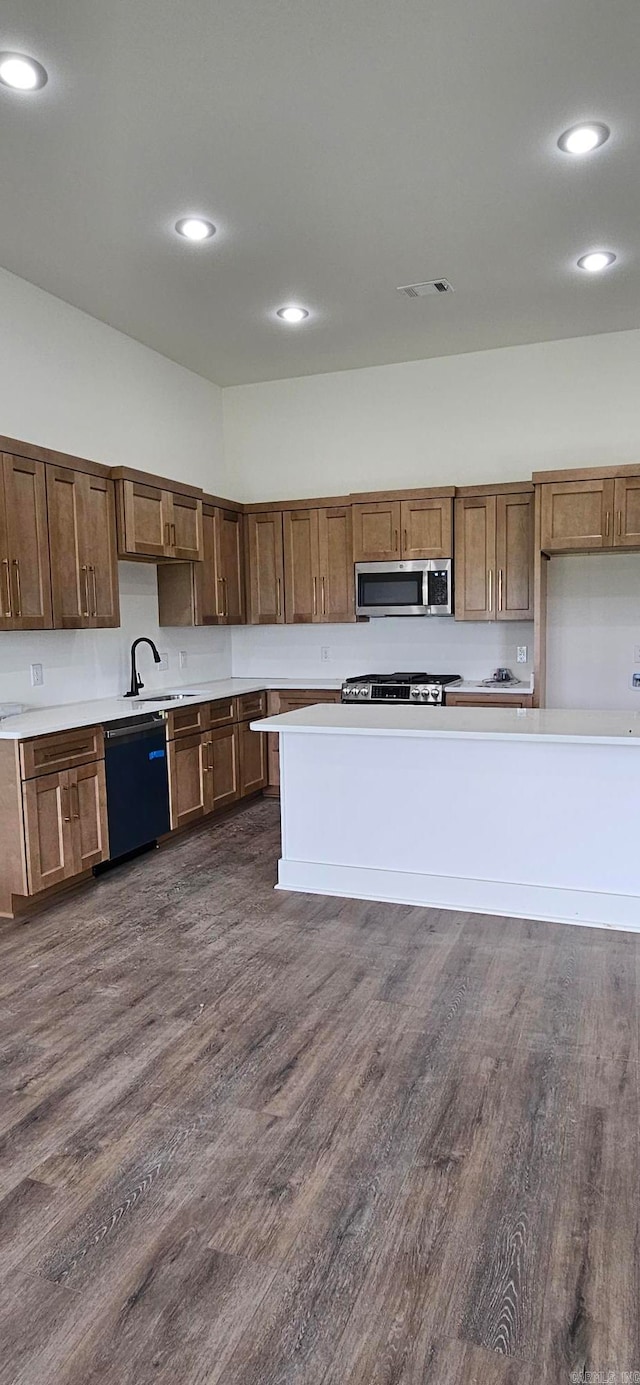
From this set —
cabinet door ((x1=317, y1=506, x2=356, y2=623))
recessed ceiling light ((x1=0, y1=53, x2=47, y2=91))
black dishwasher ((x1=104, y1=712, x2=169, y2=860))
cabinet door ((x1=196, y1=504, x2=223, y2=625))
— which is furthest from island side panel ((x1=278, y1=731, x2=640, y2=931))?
recessed ceiling light ((x1=0, y1=53, x2=47, y2=91))

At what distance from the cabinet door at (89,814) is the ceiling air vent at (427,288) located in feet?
9.97

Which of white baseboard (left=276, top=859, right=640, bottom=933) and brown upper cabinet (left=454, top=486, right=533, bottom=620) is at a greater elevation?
brown upper cabinet (left=454, top=486, right=533, bottom=620)

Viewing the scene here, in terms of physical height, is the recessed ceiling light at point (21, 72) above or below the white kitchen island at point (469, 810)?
above

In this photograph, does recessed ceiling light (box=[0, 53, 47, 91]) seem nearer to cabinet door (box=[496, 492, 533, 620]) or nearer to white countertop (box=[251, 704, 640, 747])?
white countertop (box=[251, 704, 640, 747])

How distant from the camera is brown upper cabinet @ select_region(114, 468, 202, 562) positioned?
4.55 metres

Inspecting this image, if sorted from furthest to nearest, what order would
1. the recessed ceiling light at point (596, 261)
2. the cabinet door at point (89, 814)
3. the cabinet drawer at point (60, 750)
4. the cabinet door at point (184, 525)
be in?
1. the cabinet door at point (184, 525)
2. the recessed ceiling light at point (596, 261)
3. the cabinet door at point (89, 814)
4. the cabinet drawer at point (60, 750)

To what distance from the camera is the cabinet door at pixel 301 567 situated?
5828 millimetres

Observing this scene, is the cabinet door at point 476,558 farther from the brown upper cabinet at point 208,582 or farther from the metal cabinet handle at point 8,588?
the metal cabinet handle at point 8,588

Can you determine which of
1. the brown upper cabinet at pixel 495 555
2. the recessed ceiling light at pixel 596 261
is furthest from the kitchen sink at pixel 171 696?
the recessed ceiling light at pixel 596 261

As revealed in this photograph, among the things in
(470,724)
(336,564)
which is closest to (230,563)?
A: (336,564)

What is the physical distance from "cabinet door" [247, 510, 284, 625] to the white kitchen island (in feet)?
6.96

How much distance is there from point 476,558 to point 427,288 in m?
1.69

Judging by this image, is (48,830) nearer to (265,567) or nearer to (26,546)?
(26,546)

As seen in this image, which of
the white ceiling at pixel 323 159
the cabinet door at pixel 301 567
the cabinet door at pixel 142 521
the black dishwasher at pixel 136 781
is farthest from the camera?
the cabinet door at pixel 301 567
